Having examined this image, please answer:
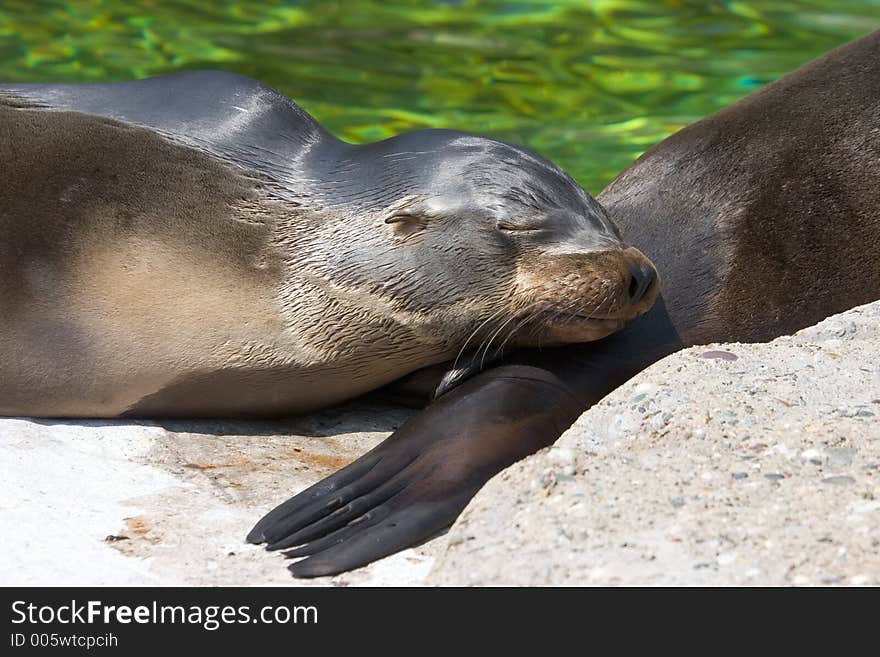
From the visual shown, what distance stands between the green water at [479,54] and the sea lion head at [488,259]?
12.3 ft

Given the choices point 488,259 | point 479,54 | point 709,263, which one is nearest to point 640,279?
point 488,259

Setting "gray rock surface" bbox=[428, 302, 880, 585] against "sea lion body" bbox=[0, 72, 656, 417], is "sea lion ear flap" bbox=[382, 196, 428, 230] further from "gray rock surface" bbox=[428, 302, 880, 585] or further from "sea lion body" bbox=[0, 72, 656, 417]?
"gray rock surface" bbox=[428, 302, 880, 585]

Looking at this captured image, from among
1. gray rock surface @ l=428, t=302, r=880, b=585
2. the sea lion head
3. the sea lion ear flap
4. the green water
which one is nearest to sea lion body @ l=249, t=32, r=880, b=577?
the sea lion head

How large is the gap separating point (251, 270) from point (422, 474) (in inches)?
41.1

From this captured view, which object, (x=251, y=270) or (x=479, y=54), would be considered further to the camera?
(x=479, y=54)

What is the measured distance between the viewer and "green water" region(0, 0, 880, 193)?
8.80m

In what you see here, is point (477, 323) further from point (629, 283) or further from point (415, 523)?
point (415, 523)

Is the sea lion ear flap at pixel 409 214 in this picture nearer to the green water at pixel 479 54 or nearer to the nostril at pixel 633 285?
the nostril at pixel 633 285

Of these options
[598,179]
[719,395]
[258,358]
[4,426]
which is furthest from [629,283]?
[598,179]

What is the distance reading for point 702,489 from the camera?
10.6 ft

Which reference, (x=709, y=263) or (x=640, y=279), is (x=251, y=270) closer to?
(x=640, y=279)

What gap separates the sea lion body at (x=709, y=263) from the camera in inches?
156

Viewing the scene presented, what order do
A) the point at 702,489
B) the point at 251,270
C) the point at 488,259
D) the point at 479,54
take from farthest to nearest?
the point at 479,54 < the point at 251,270 < the point at 488,259 < the point at 702,489

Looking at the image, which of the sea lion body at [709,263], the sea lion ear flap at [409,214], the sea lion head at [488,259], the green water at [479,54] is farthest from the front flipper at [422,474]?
the green water at [479,54]
